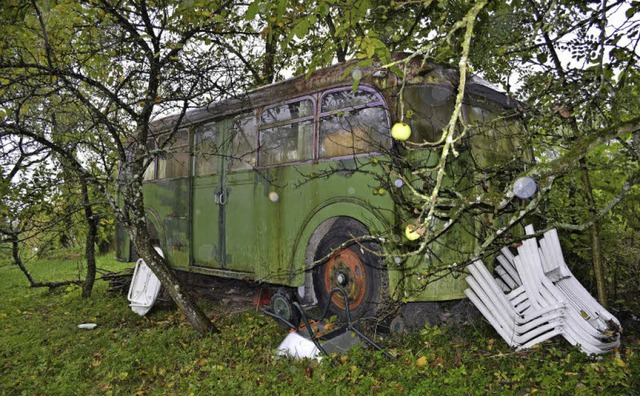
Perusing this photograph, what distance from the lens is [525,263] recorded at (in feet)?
12.2

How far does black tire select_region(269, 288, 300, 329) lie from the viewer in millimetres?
4750

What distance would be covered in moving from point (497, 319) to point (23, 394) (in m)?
4.57

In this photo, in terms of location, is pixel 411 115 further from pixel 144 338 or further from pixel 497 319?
pixel 144 338

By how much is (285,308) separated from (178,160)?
3.11 metres

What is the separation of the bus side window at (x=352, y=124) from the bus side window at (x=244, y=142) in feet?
3.93

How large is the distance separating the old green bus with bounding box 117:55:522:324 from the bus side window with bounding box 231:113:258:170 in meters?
0.02

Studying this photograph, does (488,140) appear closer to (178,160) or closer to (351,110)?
(351,110)

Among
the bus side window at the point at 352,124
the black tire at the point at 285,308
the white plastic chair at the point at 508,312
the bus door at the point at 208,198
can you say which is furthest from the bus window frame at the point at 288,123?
the white plastic chair at the point at 508,312

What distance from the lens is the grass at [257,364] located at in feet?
10.3

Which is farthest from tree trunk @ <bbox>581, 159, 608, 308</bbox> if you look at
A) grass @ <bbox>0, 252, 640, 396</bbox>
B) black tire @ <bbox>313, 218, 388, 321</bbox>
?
black tire @ <bbox>313, 218, 388, 321</bbox>

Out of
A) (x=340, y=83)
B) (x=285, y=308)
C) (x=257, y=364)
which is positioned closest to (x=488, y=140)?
(x=340, y=83)

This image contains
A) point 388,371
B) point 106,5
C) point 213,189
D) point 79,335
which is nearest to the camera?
point 388,371

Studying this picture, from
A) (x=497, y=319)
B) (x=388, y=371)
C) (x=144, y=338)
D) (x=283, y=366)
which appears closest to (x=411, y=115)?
(x=497, y=319)

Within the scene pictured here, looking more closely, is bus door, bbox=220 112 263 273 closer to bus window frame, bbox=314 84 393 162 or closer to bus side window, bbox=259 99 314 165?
bus side window, bbox=259 99 314 165
